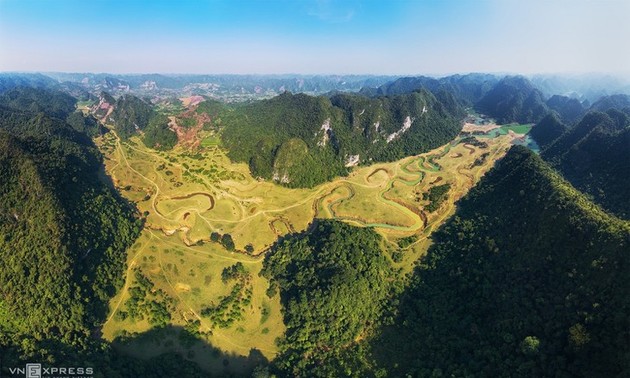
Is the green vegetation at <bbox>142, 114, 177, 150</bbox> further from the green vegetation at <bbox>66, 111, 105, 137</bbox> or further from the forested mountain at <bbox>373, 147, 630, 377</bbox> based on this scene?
the forested mountain at <bbox>373, 147, 630, 377</bbox>

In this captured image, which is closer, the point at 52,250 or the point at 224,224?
the point at 52,250

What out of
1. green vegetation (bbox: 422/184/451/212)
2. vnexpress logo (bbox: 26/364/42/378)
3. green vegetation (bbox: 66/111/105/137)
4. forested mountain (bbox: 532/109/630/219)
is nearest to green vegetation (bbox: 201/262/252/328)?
vnexpress logo (bbox: 26/364/42/378)

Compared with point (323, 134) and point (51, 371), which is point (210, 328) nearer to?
point (51, 371)

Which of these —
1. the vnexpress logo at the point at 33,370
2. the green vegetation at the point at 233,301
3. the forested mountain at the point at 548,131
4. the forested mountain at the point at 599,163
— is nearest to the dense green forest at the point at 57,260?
the vnexpress logo at the point at 33,370

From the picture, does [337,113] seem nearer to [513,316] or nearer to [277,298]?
[277,298]

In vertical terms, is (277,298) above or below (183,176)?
below

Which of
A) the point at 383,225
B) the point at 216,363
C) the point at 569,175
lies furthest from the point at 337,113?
the point at 216,363

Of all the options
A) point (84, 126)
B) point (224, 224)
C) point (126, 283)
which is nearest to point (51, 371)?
point (126, 283)
